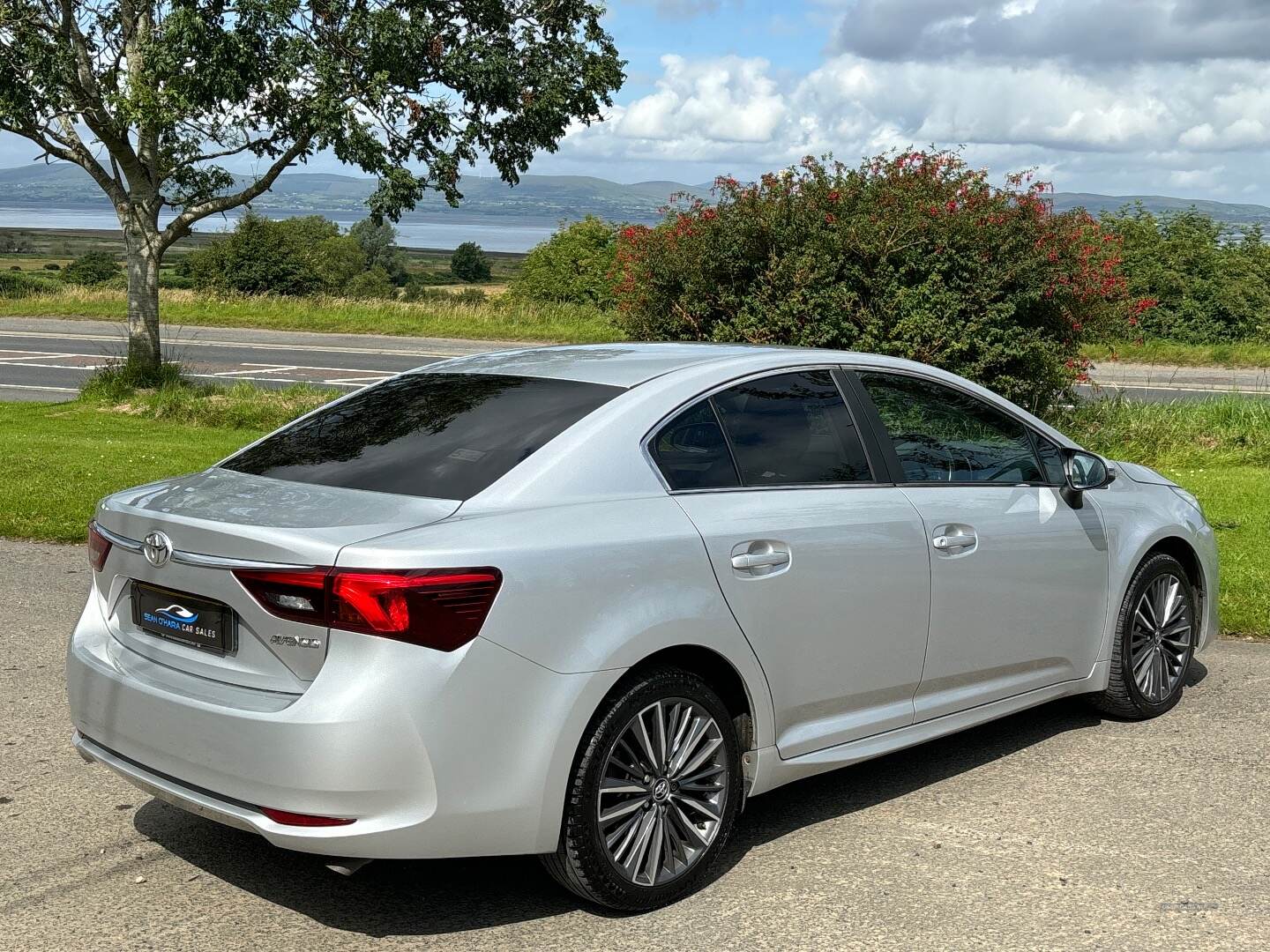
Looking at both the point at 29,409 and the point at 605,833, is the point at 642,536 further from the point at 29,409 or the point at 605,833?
the point at 29,409

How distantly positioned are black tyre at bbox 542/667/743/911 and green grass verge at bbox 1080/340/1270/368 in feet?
88.1

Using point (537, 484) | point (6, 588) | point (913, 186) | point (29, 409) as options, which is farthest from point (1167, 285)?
point (537, 484)

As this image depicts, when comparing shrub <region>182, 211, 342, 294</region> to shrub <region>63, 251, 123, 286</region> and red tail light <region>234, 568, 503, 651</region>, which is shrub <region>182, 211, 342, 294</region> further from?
red tail light <region>234, 568, 503, 651</region>

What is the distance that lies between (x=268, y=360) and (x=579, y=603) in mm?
25655

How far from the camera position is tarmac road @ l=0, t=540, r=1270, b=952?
393 centimetres

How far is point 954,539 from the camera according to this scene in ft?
16.3

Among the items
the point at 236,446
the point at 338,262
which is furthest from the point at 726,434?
the point at 338,262

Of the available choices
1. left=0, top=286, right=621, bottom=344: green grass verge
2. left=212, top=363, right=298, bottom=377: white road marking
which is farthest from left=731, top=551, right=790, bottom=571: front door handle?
left=0, top=286, right=621, bottom=344: green grass verge

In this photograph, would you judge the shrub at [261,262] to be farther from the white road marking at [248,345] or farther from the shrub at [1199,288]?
the shrub at [1199,288]

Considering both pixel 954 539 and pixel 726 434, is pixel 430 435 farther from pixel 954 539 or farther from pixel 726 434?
pixel 954 539

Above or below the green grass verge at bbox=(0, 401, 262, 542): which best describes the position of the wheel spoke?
above

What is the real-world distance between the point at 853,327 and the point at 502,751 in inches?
438

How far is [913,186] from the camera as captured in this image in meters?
14.6

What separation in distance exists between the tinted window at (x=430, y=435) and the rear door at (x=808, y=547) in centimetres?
40
